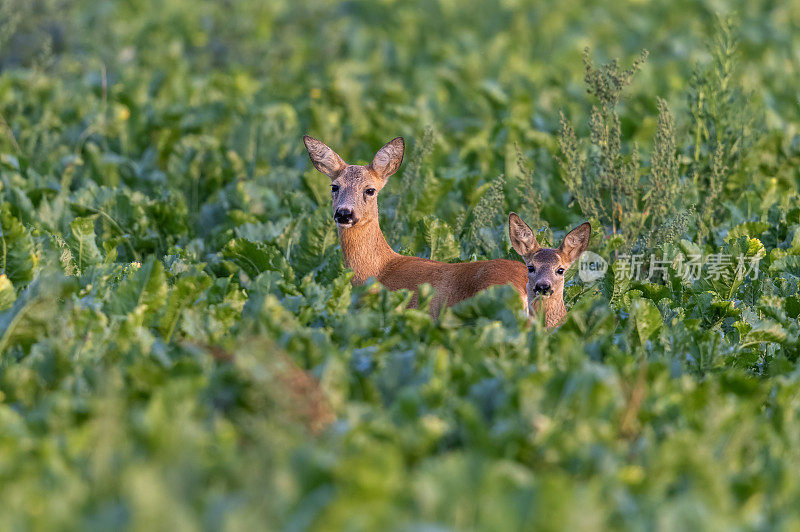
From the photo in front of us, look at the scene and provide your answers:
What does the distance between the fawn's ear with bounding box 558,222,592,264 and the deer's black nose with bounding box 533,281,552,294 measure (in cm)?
35

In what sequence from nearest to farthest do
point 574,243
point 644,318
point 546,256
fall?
point 644,318 → point 546,256 → point 574,243

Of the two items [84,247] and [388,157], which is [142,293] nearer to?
[84,247]

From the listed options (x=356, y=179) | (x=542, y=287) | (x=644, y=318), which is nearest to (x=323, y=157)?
(x=356, y=179)

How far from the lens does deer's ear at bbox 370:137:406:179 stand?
22.1 ft

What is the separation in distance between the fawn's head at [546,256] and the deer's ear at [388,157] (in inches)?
36.4

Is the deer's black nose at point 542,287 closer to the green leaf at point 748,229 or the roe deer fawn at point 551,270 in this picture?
the roe deer fawn at point 551,270

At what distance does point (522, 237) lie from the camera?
250 inches

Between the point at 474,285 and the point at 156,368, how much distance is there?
82.7 inches

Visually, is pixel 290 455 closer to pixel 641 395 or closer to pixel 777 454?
pixel 641 395

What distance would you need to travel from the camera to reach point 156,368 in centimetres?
428

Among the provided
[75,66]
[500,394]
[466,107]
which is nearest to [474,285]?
[500,394]

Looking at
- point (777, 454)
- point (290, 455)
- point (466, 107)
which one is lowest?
point (466, 107)

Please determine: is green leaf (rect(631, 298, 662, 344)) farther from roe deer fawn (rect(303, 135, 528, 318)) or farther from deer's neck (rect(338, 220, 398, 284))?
deer's neck (rect(338, 220, 398, 284))

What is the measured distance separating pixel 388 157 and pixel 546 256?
1311mm
